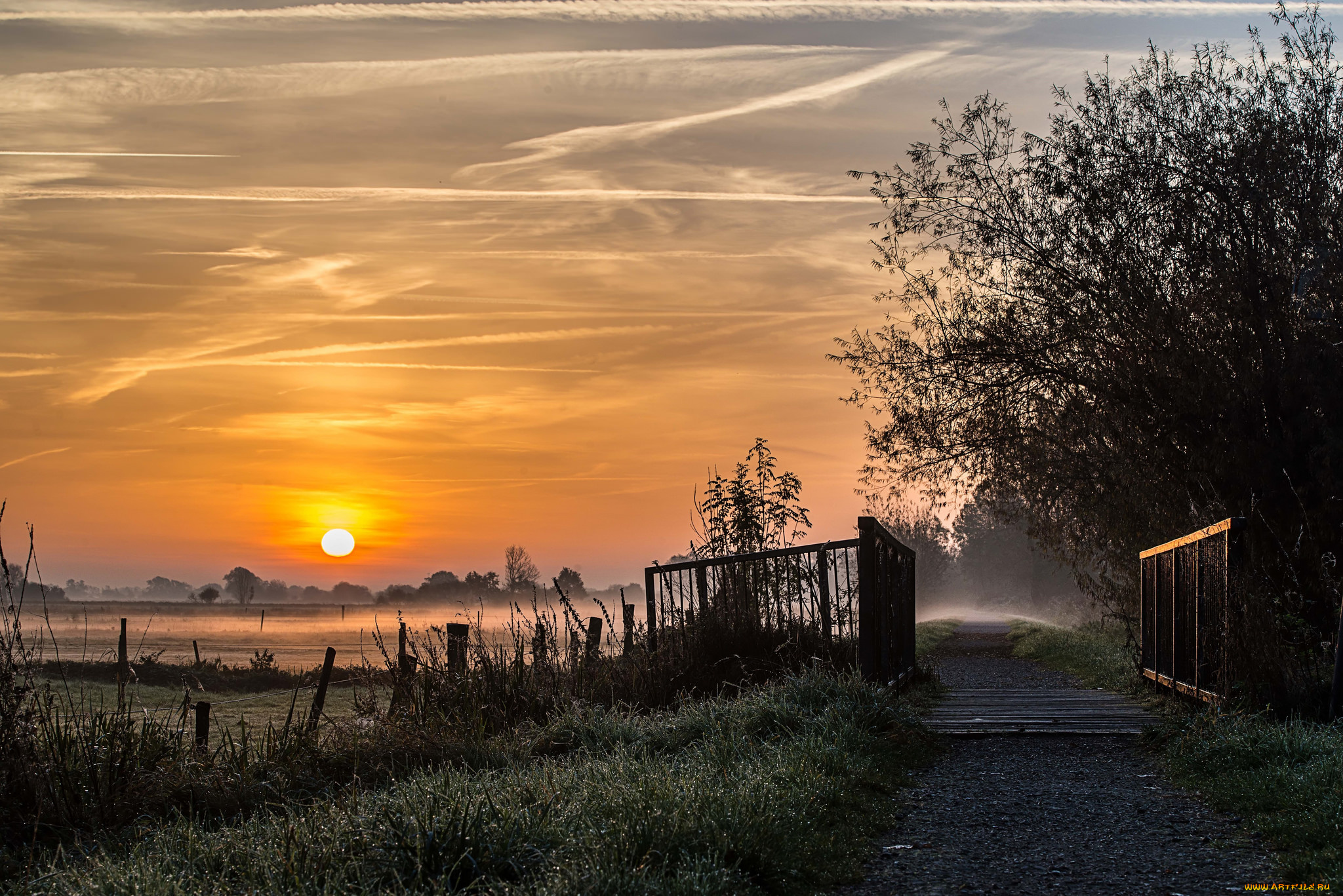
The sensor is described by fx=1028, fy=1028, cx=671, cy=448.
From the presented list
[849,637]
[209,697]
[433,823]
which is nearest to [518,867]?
[433,823]

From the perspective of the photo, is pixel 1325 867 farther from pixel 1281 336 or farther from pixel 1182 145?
pixel 1182 145

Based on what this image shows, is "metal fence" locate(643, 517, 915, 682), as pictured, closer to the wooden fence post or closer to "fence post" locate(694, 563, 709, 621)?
"fence post" locate(694, 563, 709, 621)

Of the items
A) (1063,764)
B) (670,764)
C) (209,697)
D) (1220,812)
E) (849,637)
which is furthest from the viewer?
(209,697)

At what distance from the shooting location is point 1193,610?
8352 millimetres

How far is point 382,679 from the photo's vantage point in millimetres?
8453

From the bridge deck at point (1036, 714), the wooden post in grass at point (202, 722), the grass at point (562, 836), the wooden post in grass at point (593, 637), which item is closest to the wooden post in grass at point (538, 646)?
the wooden post in grass at point (593, 637)

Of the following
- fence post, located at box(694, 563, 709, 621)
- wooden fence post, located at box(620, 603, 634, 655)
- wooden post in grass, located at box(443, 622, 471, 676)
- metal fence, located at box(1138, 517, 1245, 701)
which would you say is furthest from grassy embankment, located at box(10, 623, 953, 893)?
fence post, located at box(694, 563, 709, 621)

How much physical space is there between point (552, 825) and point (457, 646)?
4.67m

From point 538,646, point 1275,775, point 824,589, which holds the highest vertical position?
point 824,589

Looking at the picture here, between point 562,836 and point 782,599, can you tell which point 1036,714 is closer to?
point 782,599

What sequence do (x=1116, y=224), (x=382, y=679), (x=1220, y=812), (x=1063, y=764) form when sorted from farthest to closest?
1. (x=1116, y=224)
2. (x=382, y=679)
3. (x=1063, y=764)
4. (x=1220, y=812)

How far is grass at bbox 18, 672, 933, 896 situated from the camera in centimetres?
372

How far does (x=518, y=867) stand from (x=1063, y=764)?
4.26 m

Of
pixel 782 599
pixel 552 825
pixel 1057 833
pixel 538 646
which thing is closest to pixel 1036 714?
pixel 782 599
